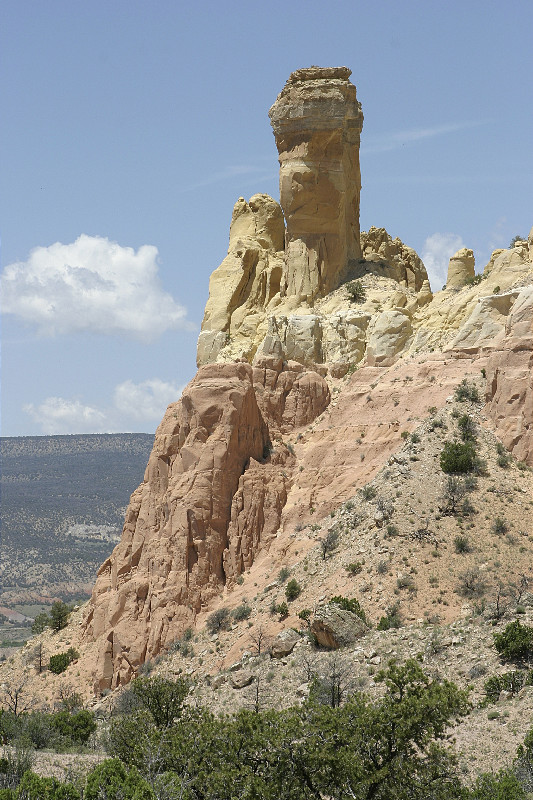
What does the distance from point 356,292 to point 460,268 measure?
6.74 meters

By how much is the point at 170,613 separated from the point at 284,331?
17208mm

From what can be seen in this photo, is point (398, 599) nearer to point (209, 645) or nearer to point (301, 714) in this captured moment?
point (209, 645)

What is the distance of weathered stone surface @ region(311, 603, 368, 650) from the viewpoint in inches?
1838

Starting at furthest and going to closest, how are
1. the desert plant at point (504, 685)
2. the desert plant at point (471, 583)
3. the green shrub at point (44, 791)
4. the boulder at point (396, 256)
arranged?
the boulder at point (396, 256) < the desert plant at point (471, 583) < the desert plant at point (504, 685) < the green shrub at point (44, 791)

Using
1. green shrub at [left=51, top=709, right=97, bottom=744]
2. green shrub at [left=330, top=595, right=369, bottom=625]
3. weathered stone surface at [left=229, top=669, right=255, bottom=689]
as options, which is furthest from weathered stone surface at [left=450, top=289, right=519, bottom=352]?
green shrub at [left=51, top=709, right=97, bottom=744]

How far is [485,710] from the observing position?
4141 cm

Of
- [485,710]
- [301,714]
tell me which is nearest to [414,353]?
[485,710]

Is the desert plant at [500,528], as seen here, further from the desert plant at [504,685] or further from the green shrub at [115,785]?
the green shrub at [115,785]

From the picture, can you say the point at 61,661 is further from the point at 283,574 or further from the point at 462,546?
the point at 462,546

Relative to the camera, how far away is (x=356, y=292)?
2643 inches

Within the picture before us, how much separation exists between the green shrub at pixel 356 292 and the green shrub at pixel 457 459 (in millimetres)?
15464

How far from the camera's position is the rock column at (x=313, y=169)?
6788cm

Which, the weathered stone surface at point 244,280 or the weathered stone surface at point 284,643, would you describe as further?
the weathered stone surface at point 244,280

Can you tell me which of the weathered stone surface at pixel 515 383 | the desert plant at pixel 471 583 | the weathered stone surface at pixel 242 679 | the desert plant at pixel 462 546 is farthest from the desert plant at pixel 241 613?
the weathered stone surface at pixel 515 383
